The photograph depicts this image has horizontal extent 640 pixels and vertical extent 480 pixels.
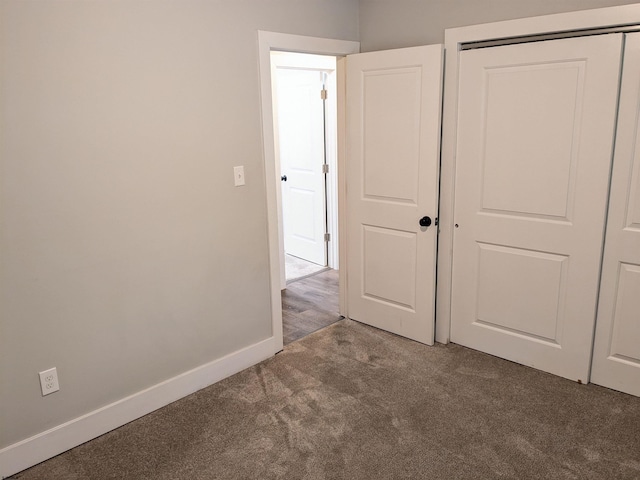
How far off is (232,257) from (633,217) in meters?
2.16

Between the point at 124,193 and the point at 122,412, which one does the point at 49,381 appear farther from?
the point at 124,193

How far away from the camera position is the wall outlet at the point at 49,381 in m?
2.26

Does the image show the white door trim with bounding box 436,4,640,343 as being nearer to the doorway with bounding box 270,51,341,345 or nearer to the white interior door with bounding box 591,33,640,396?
the white interior door with bounding box 591,33,640,396

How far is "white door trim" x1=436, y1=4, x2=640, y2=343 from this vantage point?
2.42 meters

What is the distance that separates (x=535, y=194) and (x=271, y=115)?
62.4 inches

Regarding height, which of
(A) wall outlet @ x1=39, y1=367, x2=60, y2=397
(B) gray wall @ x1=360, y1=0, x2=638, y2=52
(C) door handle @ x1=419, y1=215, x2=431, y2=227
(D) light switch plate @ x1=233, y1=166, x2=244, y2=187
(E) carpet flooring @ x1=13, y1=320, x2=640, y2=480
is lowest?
(E) carpet flooring @ x1=13, y1=320, x2=640, y2=480

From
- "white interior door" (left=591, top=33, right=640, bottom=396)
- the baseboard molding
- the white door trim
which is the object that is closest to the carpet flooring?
the baseboard molding

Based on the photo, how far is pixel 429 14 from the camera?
3.04m

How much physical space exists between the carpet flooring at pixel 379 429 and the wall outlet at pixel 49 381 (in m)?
0.33

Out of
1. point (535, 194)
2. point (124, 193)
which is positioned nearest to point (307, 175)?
point (535, 194)

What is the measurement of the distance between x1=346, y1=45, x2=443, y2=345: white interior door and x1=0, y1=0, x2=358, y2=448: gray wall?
0.64 meters

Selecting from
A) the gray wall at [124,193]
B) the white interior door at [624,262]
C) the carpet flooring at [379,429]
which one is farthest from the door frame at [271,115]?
the white interior door at [624,262]

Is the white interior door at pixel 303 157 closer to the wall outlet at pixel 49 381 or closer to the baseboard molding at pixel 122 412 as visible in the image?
the baseboard molding at pixel 122 412

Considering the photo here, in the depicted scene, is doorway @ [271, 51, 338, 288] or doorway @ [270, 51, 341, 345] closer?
doorway @ [270, 51, 341, 345]
